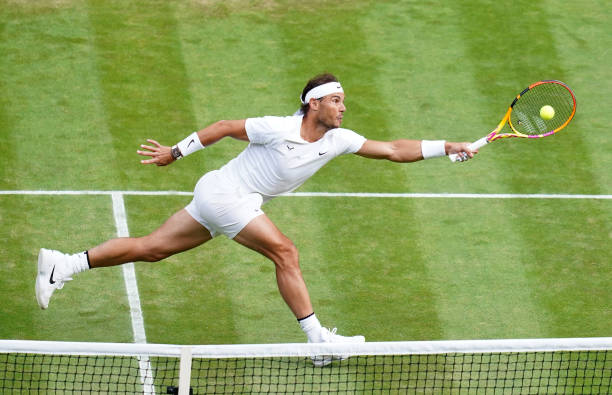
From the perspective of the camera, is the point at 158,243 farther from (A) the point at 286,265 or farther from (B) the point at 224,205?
(A) the point at 286,265

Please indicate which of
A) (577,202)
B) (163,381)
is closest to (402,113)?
(577,202)

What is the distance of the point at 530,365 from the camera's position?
9.59 metres

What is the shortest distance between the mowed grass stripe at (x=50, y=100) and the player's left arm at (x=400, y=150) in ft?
11.9

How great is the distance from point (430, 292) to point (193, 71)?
4.76m

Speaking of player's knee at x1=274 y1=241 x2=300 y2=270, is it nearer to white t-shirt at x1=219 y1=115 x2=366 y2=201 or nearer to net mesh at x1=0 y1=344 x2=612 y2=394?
white t-shirt at x1=219 y1=115 x2=366 y2=201

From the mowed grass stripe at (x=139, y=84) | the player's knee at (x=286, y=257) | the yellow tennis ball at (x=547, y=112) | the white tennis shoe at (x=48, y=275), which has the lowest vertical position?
the mowed grass stripe at (x=139, y=84)

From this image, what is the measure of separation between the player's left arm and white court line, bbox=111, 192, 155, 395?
2.31 m

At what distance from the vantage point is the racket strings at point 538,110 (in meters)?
10.8

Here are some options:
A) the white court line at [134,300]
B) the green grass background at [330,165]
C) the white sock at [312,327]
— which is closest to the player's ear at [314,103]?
the white sock at [312,327]

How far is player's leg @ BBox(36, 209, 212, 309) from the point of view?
31.1ft

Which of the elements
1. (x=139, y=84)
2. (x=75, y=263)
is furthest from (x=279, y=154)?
(x=139, y=84)

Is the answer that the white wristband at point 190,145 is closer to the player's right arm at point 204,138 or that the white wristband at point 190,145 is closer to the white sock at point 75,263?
the player's right arm at point 204,138

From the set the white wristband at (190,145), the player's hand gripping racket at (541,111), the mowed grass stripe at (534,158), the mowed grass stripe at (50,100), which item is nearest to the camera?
the white wristband at (190,145)

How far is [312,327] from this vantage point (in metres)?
9.30
